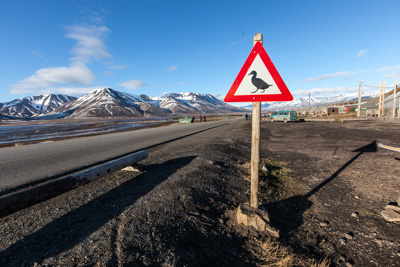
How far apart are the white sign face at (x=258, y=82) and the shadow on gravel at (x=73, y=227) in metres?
2.93

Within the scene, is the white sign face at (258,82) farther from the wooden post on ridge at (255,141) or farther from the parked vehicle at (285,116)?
the parked vehicle at (285,116)

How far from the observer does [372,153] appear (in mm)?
8172

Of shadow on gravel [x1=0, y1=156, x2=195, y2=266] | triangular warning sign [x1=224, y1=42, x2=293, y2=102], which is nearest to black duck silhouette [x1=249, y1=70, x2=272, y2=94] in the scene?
triangular warning sign [x1=224, y1=42, x2=293, y2=102]

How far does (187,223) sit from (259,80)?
2.62 metres

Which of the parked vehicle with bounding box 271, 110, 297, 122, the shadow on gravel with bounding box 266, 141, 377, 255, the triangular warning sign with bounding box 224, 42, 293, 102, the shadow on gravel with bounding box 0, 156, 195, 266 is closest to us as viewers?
the shadow on gravel with bounding box 0, 156, 195, 266

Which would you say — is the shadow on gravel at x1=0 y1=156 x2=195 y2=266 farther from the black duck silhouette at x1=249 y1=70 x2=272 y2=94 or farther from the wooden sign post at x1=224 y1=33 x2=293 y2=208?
the black duck silhouette at x1=249 y1=70 x2=272 y2=94

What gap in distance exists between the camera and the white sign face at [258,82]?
9.81 ft

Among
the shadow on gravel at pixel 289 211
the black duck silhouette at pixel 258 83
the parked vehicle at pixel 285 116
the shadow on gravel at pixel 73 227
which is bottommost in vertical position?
the shadow on gravel at pixel 289 211

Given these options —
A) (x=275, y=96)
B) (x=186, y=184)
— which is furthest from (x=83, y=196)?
(x=275, y=96)

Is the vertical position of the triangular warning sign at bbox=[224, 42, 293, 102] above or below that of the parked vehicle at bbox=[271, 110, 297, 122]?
above

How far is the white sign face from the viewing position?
2.99 m

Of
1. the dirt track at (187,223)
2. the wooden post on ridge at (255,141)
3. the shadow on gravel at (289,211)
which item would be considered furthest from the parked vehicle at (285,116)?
the wooden post on ridge at (255,141)

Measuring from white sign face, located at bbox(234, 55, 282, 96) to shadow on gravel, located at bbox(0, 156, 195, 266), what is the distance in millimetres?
2935

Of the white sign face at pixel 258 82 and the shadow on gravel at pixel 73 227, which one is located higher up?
the white sign face at pixel 258 82
